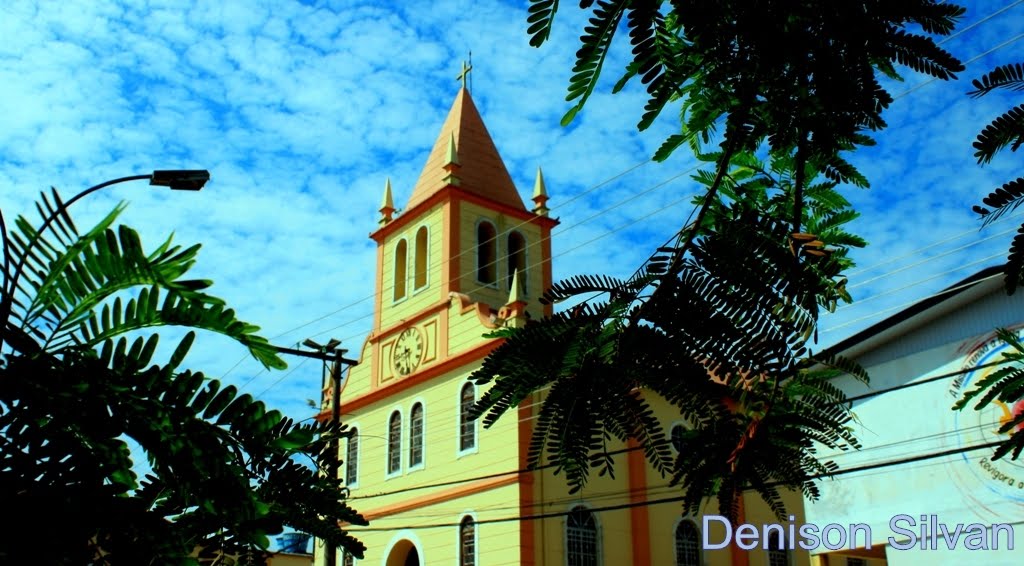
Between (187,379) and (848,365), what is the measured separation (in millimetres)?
2516

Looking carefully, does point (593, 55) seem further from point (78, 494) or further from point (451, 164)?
point (451, 164)

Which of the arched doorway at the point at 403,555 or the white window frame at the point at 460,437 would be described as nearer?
the white window frame at the point at 460,437

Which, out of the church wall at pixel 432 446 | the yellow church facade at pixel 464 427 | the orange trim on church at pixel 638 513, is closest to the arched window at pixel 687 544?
the yellow church facade at pixel 464 427

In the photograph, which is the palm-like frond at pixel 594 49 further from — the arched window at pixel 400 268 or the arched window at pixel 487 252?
the arched window at pixel 400 268

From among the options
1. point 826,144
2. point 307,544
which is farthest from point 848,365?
point 307,544

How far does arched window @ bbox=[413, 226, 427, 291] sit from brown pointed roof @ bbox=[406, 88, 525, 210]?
0.80 m

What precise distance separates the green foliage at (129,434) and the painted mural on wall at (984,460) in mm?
14032

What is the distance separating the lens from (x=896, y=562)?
17.1m

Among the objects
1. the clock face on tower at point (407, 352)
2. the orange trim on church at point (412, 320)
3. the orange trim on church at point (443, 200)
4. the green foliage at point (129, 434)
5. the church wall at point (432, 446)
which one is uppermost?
the orange trim on church at point (443, 200)

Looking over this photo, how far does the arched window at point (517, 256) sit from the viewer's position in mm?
27891

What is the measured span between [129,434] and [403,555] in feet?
76.7

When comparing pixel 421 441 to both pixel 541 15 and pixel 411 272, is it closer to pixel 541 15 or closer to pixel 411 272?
pixel 411 272

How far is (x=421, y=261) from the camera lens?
28.3 metres

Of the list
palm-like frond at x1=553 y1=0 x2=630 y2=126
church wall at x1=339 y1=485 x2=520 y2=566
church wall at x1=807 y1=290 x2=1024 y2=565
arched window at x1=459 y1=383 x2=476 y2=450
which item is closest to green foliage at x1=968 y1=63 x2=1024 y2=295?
palm-like frond at x1=553 y1=0 x2=630 y2=126
